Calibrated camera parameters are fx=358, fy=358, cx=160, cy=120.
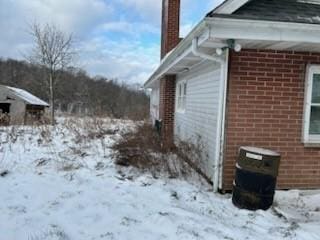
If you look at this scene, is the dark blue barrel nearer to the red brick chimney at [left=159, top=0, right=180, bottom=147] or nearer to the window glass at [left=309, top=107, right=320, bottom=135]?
the window glass at [left=309, top=107, right=320, bottom=135]

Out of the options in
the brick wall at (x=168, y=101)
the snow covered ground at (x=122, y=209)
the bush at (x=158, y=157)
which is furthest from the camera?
the brick wall at (x=168, y=101)

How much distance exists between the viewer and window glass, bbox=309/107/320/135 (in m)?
6.77

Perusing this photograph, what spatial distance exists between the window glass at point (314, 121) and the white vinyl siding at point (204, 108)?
1.80 m

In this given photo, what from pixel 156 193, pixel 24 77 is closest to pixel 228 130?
pixel 156 193

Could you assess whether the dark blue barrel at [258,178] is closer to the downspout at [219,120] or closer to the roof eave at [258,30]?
the downspout at [219,120]

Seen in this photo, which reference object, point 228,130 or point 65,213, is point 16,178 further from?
point 228,130

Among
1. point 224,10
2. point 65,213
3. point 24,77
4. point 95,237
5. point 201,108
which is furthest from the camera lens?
point 24,77

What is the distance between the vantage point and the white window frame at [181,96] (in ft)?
37.7

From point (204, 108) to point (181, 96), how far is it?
4.28 meters

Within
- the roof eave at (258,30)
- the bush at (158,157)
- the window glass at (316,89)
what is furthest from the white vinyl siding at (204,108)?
the window glass at (316,89)

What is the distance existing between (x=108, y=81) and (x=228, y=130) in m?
58.6

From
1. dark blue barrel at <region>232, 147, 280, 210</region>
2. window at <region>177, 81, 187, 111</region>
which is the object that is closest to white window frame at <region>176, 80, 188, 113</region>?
window at <region>177, 81, 187, 111</region>

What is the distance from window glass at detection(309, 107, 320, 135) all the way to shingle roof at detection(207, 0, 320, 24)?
1.74m

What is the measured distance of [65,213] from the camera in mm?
4906
